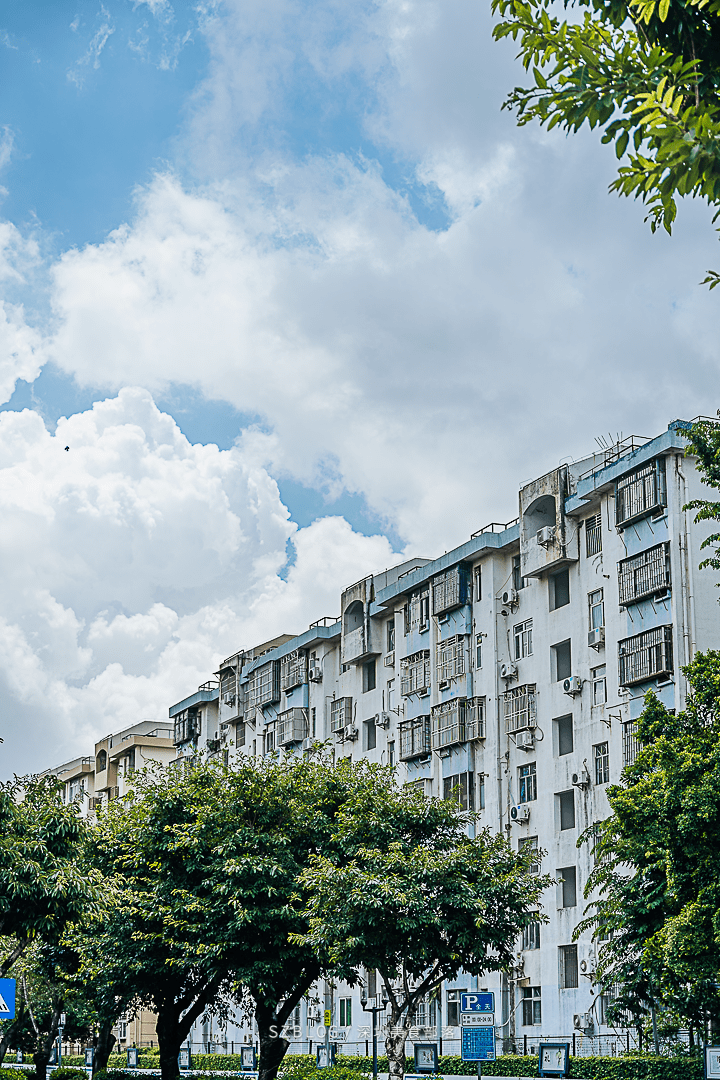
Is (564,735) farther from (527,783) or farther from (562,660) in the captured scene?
(562,660)

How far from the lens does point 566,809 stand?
43500 millimetres

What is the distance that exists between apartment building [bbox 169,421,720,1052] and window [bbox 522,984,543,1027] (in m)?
0.05

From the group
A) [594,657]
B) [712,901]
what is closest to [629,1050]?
[594,657]

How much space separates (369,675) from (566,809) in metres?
15.3

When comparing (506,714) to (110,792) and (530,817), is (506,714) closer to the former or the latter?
(530,817)

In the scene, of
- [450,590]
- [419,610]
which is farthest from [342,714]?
[450,590]

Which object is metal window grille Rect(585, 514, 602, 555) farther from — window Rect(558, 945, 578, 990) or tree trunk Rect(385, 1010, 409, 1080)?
tree trunk Rect(385, 1010, 409, 1080)

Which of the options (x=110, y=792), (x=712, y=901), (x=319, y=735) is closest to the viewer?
(x=712, y=901)

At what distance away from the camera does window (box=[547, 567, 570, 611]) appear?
45.2 meters

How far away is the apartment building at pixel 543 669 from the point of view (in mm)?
39125

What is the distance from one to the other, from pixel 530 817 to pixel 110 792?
47.5m

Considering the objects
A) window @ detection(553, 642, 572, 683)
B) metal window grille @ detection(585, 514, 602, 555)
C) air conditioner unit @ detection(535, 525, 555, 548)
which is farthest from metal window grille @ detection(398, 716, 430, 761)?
metal window grille @ detection(585, 514, 602, 555)

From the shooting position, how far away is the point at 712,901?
76.8ft

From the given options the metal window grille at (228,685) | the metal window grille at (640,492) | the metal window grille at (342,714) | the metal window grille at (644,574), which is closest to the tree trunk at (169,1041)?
the metal window grille at (644,574)
